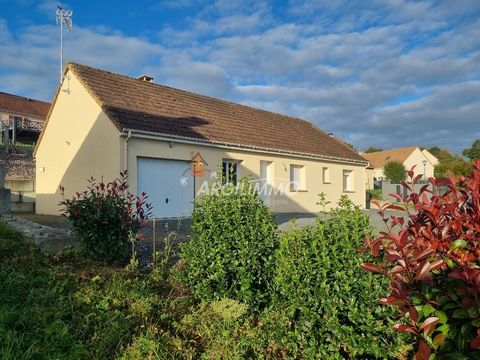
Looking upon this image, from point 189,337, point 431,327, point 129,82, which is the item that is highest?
point 129,82

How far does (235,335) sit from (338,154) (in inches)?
789

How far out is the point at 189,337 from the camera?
3.48 meters

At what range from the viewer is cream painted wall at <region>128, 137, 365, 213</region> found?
13.5 m

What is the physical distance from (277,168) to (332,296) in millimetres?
15559

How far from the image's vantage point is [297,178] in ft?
65.1

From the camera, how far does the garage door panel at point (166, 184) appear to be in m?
13.5

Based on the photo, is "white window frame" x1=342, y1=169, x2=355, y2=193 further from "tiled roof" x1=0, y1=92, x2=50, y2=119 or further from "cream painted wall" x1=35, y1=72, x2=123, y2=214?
"tiled roof" x1=0, y1=92, x2=50, y2=119

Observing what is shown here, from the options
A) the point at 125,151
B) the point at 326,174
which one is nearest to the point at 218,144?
the point at 125,151

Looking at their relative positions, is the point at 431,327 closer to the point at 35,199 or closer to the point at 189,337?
the point at 189,337

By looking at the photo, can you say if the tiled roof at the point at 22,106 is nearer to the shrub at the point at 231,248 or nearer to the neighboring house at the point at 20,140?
the neighboring house at the point at 20,140

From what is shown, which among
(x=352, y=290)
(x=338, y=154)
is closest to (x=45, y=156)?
(x=338, y=154)

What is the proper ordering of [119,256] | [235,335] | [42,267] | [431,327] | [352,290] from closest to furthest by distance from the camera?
1. [431,327]
2. [352,290]
3. [235,335]
4. [42,267]
5. [119,256]

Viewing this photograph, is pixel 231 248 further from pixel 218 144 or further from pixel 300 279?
pixel 218 144

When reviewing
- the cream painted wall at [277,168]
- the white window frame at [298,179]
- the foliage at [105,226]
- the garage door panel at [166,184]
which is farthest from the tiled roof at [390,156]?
the foliage at [105,226]
